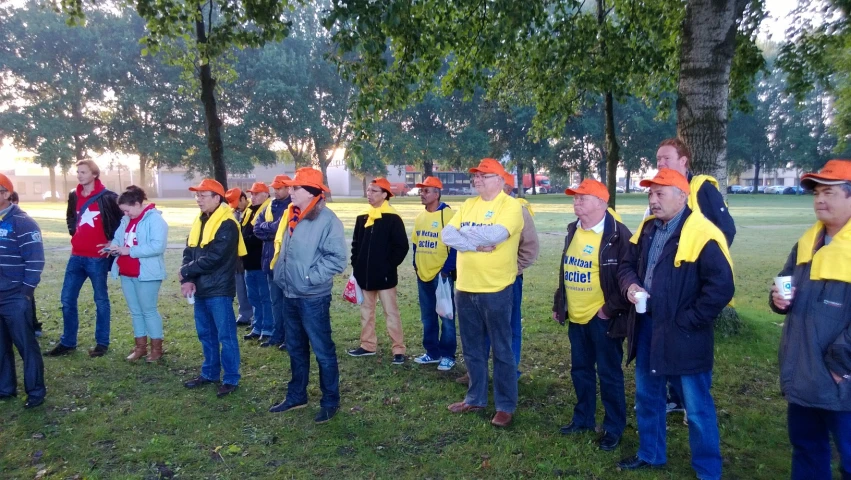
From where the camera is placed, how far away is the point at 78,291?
6.74 m

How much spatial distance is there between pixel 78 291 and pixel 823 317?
707cm

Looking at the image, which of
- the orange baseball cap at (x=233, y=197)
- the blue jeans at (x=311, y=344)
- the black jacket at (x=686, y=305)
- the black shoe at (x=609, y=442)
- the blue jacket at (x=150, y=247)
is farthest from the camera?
the orange baseball cap at (x=233, y=197)

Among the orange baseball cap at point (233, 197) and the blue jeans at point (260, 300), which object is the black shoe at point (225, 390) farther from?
the orange baseball cap at point (233, 197)

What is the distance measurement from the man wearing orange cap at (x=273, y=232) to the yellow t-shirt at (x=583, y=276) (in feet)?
11.9

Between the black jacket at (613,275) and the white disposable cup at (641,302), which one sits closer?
the white disposable cup at (641,302)

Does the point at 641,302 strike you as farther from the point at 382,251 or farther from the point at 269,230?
the point at 269,230

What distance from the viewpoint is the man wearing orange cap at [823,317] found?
3.10 meters

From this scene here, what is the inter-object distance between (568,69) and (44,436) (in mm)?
8668

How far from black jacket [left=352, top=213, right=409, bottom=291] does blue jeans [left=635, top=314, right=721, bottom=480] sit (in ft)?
9.79

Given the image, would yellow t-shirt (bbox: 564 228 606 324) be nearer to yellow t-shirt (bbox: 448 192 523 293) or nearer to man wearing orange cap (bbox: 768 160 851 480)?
yellow t-shirt (bbox: 448 192 523 293)

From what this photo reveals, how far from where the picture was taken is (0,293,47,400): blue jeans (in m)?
5.23

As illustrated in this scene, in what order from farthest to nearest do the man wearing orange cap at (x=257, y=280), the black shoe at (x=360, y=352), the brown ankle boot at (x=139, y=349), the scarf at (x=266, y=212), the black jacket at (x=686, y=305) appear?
the man wearing orange cap at (x=257, y=280)
the scarf at (x=266, y=212)
the black shoe at (x=360, y=352)
the brown ankle boot at (x=139, y=349)
the black jacket at (x=686, y=305)

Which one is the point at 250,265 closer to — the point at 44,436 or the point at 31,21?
the point at 44,436

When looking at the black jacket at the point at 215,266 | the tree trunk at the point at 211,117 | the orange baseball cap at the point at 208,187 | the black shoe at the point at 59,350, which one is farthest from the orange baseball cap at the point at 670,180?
the black shoe at the point at 59,350
